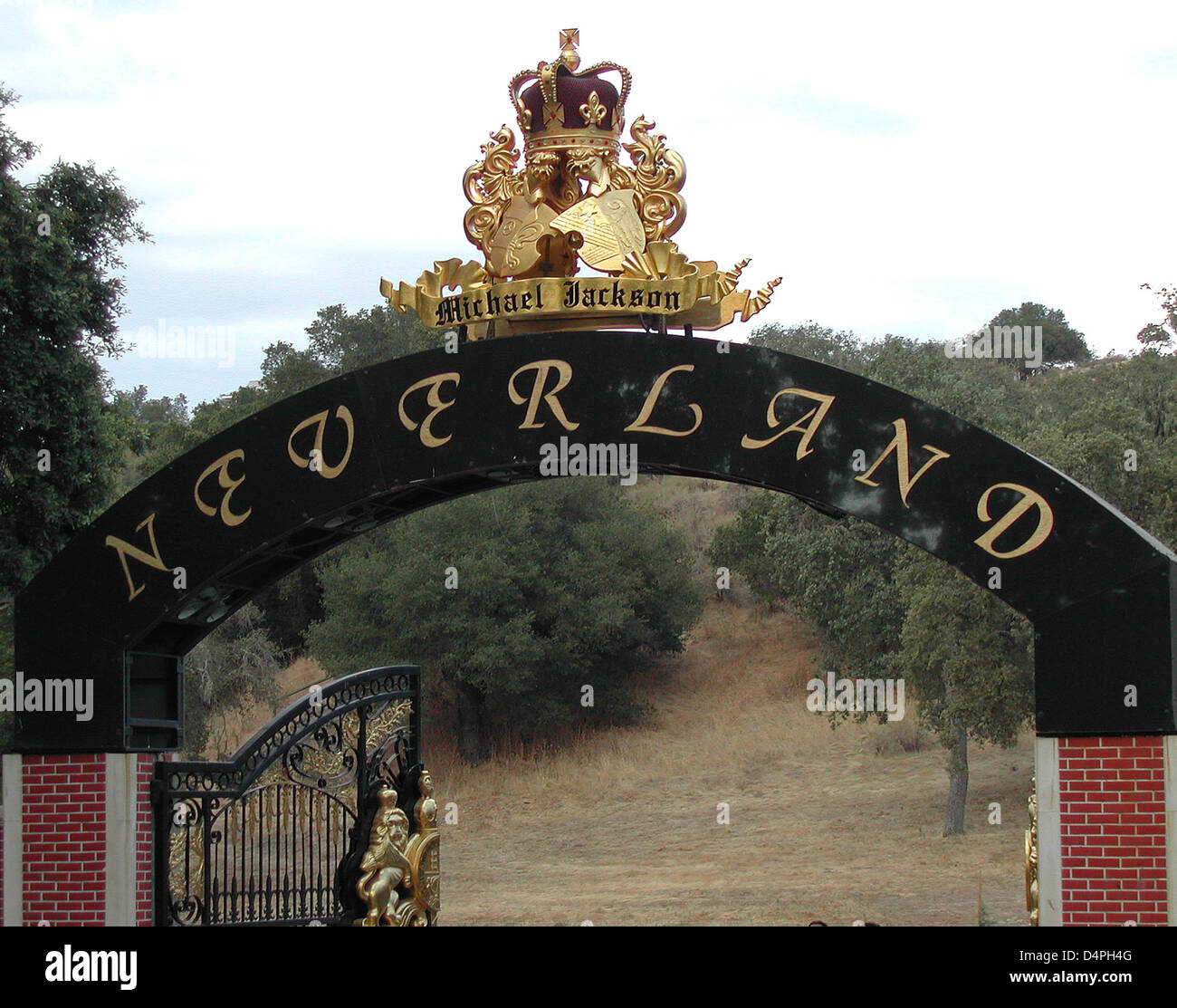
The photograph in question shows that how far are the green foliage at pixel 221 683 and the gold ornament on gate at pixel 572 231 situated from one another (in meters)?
21.9

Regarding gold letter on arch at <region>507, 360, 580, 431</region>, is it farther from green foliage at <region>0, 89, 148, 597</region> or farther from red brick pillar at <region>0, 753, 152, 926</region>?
green foliage at <region>0, 89, 148, 597</region>

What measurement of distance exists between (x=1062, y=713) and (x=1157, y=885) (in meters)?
1.06

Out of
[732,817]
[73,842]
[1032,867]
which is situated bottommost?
[732,817]

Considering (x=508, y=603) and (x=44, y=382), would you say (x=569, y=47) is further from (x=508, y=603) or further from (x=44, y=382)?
(x=508, y=603)

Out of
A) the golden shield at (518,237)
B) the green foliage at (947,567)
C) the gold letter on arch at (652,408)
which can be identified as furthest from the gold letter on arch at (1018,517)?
the green foliage at (947,567)

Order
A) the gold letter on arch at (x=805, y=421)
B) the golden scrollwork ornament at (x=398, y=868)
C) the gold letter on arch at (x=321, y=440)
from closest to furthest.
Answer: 1. the gold letter on arch at (x=805, y=421)
2. the gold letter on arch at (x=321, y=440)
3. the golden scrollwork ornament at (x=398, y=868)

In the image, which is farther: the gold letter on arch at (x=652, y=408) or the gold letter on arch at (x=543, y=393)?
the gold letter on arch at (x=543, y=393)

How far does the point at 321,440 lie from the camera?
1007 centimetres

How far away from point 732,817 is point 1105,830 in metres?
23.2

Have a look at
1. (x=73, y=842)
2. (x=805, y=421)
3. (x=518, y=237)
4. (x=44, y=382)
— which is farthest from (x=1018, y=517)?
(x=44, y=382)

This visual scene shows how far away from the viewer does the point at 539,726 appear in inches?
1439

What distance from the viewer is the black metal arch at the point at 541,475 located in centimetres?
884

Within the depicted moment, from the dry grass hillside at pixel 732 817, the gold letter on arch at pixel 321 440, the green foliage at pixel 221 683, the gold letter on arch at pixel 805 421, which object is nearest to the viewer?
the gold letter on arch at pixel 805 421

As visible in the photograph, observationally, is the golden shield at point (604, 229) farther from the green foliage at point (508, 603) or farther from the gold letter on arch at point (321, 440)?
the green foliage at point (508, 603)
